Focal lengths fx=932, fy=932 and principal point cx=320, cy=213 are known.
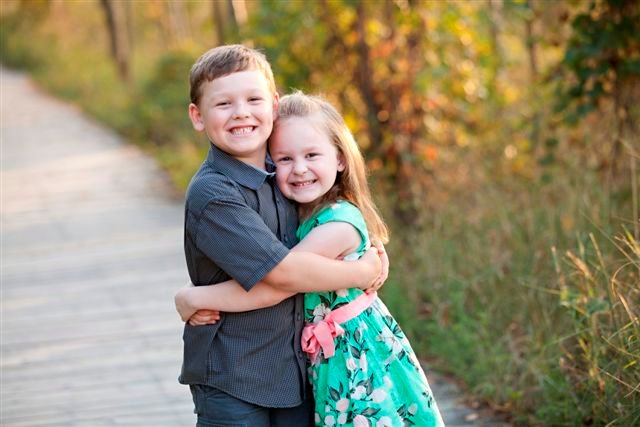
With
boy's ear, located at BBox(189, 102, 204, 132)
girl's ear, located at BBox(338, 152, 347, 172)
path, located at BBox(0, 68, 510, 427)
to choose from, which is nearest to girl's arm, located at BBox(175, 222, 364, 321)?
girl's ear, located at BBox(338, 152, 347, 172)

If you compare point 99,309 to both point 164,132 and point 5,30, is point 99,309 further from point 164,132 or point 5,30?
point 5,30

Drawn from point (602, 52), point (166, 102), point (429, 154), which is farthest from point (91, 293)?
point (166, 102)

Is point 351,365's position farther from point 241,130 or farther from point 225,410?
point 241,130

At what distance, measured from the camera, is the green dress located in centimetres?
248

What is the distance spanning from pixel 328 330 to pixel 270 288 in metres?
0.20

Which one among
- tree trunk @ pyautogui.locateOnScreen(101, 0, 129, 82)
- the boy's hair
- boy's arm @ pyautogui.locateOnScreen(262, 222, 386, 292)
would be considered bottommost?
boy's arm @ pyautogui.locateOnScreen(262, 222, 386, 292)

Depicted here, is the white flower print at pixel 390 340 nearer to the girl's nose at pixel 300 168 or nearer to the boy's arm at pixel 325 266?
the boy's arm at pixel 325 266

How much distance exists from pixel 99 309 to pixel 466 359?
2.34 metres

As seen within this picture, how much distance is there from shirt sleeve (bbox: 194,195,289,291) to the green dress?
0.67 ft

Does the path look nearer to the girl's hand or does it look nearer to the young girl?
the young girl

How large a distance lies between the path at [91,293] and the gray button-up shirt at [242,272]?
4.45 feet

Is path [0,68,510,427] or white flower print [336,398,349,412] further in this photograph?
path [0,68,510,427]

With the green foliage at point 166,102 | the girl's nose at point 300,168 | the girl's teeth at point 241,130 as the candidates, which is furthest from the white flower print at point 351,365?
the green foliage at point 166,102

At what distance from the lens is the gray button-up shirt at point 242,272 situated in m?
2.39
